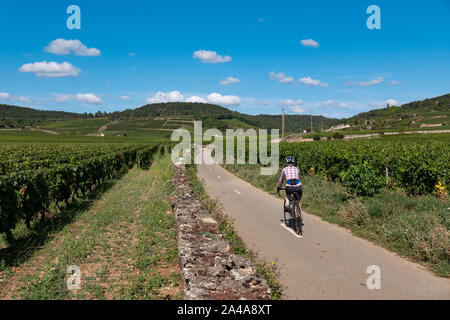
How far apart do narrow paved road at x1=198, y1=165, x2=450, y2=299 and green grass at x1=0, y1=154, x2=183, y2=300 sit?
229 cm

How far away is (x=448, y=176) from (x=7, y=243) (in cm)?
1440

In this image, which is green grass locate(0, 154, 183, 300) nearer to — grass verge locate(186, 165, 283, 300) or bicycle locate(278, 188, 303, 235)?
grass verge locate(186, 165, 283, 300)

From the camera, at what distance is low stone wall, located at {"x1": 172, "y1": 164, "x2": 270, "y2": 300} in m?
4.59

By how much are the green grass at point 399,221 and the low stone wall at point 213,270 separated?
4.13 meters

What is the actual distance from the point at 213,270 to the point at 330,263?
326cm

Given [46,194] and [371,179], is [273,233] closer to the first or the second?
[371,179]

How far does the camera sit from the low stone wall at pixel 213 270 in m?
4.59

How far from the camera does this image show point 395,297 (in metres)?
5.57

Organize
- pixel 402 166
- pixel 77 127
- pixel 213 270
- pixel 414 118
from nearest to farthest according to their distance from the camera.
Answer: pixel 213 270 → pixel 402 166 → pixel 414 118 → pixel 77 127

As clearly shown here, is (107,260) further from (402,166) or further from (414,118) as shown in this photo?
(414,118)

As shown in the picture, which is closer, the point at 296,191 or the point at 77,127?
the point at 296,191

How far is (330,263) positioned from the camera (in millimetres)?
7324

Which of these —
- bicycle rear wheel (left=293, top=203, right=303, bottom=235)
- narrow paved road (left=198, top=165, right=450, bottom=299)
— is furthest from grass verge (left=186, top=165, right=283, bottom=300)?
bicycle rear wheel (left=293, top=203, right=303, bottom=235)

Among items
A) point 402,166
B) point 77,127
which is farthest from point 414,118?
Result: point 77,127
